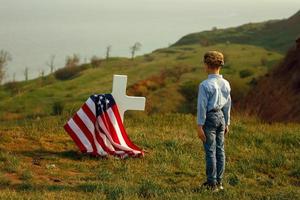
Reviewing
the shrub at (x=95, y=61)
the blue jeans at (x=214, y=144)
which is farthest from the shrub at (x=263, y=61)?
the blue jeans at (x=214, y=144)

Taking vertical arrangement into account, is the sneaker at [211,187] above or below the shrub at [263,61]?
below

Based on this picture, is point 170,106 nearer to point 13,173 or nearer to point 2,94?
Answer: point 13,173

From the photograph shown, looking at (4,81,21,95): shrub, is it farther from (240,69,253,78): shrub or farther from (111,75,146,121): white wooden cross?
(111,75,146,121): white wooden cross

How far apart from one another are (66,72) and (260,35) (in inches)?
1710

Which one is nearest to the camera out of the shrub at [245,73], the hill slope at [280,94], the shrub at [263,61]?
the hill slope at [280,94]

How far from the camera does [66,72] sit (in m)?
126

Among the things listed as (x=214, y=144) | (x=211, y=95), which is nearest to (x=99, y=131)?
(x=214, y=144)

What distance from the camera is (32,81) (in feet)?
408

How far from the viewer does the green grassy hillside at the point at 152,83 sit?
207 ft

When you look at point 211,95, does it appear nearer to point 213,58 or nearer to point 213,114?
point 213,114

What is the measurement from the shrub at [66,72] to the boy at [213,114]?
116 meters

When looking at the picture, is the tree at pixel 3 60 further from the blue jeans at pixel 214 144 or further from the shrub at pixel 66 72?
the blue jeans at pixel 214 144

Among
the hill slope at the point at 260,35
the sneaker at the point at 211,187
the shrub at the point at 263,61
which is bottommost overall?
the sneaker at the point at 211,187

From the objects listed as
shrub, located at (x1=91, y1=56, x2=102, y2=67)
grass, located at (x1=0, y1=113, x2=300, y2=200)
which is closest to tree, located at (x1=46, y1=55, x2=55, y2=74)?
shrub, located at (x1=91, y1=56, x2=102, y2=67)
